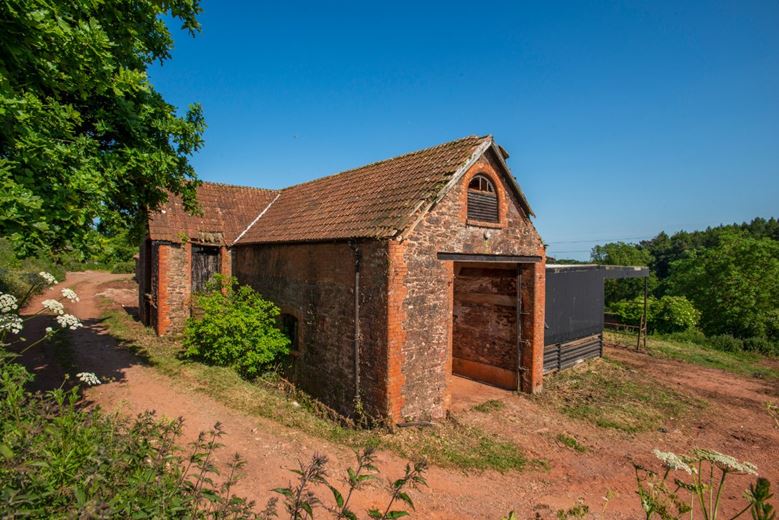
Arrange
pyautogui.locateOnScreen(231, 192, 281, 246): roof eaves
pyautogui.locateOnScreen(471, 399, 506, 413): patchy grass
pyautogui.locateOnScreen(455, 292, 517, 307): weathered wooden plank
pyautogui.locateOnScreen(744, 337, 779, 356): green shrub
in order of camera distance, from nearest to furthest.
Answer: pyautogui.locateOnScreen(471, 399, 506, 413): patchy grass
pyautogui.locateOnScreen(455, 292, 517, 307): weathered wooden plank
pyautogui.locateOnScreen(231, 192, 281, 246): roof eaves
pyautogui.locateOnScreen(744, 337, 779, 356): green shrub

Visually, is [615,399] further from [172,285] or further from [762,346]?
[172,285]

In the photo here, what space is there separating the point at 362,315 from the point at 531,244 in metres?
6.18

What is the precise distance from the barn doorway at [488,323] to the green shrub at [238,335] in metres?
6.24

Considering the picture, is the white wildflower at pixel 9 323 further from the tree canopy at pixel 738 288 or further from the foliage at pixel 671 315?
the tree canopy at pixel 738 288

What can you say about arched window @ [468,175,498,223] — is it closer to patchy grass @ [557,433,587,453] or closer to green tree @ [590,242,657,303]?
patchy grass @ [557,433,587,453]

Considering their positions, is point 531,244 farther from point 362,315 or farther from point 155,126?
point 155,126

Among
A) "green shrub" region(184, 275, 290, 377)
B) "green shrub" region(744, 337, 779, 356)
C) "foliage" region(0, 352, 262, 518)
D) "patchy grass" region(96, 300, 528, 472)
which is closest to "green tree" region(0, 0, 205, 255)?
"foliage" region(0, 352, 262, 518)

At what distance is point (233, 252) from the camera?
54.3ft

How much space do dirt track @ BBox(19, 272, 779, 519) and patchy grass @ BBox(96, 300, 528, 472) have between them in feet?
1.08

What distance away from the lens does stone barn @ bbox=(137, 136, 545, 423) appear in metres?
9.05

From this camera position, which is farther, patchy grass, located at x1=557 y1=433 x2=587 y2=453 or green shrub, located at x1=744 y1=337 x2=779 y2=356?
green shrub, located at x1=744 y1=337 x2=779 y2=356

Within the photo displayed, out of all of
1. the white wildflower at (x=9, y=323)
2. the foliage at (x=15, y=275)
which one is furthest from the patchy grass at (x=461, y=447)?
the foliage at (x=15, y=275)

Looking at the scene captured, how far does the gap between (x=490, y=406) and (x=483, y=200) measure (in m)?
5.89

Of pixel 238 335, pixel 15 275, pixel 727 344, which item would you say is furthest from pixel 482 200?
pixel 15 275
